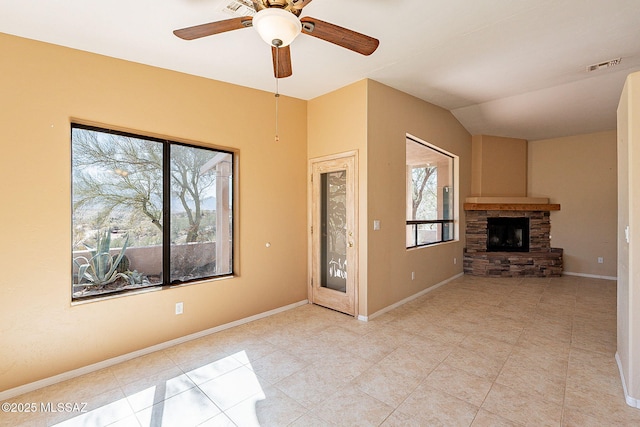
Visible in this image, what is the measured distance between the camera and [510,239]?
6309 mm

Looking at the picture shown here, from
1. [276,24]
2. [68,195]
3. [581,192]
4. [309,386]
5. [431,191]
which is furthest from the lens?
[581,192]

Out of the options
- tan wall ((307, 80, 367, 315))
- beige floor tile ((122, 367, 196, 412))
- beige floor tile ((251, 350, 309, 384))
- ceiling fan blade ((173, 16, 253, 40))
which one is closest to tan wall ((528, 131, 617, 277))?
tan wall ((307, 80, 367, 315))

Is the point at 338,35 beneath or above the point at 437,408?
above

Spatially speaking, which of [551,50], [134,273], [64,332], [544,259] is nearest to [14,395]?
[64,332]

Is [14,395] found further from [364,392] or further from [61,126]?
[364,392]

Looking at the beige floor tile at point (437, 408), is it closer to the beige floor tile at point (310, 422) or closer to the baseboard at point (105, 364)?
the beige floor tile at point (310, 422)

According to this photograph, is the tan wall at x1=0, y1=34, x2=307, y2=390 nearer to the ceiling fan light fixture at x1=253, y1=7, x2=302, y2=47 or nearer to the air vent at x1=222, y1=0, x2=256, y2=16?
the air vent at x1=222, y1=0, x2=256, y2=16

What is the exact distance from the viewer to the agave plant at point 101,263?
265cm

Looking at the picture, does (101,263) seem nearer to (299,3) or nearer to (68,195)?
(68,195)

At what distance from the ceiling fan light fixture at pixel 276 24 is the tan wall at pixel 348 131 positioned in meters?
1.99

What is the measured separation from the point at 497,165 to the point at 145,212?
6.50m

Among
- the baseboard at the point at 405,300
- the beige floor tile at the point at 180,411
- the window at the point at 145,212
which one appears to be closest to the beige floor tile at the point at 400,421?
the beige floor tile at the point at 180,411

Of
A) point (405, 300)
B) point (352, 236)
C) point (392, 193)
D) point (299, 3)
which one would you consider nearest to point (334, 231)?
point (352, 236)

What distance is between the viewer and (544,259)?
573 centimetres
